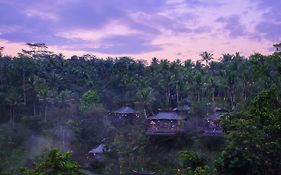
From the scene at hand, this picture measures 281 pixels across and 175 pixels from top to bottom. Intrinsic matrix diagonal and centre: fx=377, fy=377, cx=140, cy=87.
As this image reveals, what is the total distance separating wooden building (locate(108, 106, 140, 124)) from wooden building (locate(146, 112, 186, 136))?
2.37 m

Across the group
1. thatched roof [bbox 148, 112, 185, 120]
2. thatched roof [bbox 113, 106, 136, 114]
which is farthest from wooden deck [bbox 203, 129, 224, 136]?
thatched roof [bbox 113, 106, 136, 114]

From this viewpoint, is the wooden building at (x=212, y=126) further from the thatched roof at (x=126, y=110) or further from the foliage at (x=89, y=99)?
the foliage at (x=89, y=99)

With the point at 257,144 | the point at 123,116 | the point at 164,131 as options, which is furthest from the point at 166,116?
the point at 257,144

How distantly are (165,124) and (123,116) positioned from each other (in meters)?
5.44

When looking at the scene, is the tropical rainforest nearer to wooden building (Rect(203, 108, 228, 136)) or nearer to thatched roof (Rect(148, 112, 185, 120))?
wooden building (Rect(203, 108, 228, 136))

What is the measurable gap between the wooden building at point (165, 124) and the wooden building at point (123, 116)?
237 cm

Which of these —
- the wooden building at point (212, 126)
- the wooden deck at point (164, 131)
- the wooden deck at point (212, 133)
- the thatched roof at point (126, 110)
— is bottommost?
the wooden deck at point (164, 131)

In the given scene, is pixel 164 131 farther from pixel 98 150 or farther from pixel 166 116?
pixel 98 150

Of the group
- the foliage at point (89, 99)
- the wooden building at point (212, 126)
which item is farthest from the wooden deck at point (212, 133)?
the foliage at point (89, 99)

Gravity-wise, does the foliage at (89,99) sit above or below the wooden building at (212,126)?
above

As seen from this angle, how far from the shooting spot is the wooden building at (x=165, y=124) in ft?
107

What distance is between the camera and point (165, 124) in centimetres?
3544

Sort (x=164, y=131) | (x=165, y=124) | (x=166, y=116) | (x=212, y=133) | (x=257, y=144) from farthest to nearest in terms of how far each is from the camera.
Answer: (x=166, y=116) → (x=165, y=124) → (x=164, y=131) → (x=212, y=133) → (x=257, y=144)

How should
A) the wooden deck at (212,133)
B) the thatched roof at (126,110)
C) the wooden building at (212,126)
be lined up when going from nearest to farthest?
the wooden deck at (212,133) → the wooden building at (212,126) → the thatched roof at (126,110)
